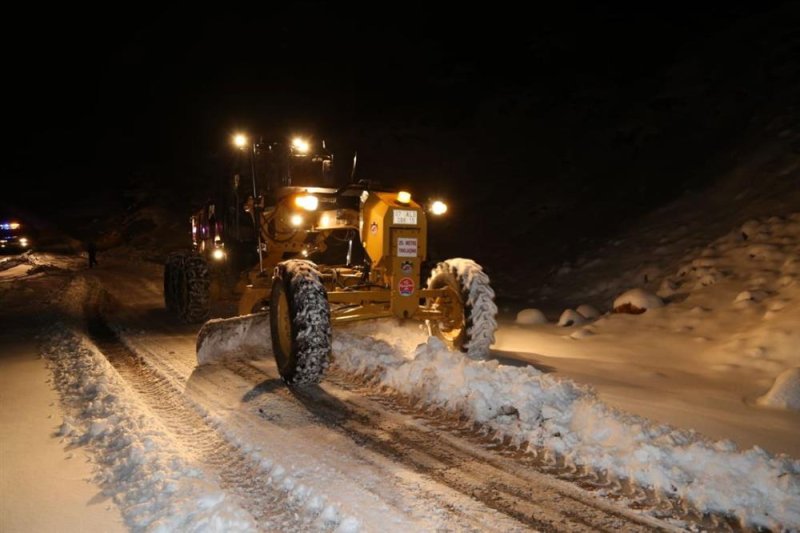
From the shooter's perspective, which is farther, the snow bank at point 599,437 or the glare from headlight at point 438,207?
the glare from headlight at point 438,207

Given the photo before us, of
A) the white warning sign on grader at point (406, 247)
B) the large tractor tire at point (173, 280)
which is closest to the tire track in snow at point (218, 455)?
the white warning sign on grader at point (406, 247)

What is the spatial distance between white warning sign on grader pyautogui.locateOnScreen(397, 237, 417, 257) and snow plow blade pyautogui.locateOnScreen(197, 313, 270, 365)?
1.94 meters

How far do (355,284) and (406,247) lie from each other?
156 centimetres

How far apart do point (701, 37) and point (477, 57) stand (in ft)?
43.2

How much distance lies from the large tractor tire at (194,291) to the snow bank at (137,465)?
3.72 meters

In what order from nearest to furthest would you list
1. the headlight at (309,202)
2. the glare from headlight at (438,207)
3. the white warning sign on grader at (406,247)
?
the white warning sign on grader at (406,247) < the headlight at (309,202) < the glare from headlight at (438,207)

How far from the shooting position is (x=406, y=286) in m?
6.56

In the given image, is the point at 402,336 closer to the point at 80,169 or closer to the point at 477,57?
the point at 477,57

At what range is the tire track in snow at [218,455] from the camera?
3.43 m

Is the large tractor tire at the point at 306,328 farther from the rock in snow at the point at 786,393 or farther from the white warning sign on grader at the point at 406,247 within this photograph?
the rock in snow at the point at 786,393

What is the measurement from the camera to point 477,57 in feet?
114

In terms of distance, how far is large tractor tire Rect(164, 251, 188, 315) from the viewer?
10750 millimetres

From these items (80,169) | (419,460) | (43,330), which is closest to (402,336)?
(419,460)

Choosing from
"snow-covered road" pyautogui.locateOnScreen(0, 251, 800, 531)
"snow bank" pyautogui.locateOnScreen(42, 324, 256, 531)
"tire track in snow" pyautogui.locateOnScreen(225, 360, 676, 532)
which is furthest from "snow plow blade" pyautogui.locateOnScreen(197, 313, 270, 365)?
"tire track in snow" pyautogui.locateOnScreen(225, 360, 676, 532)
